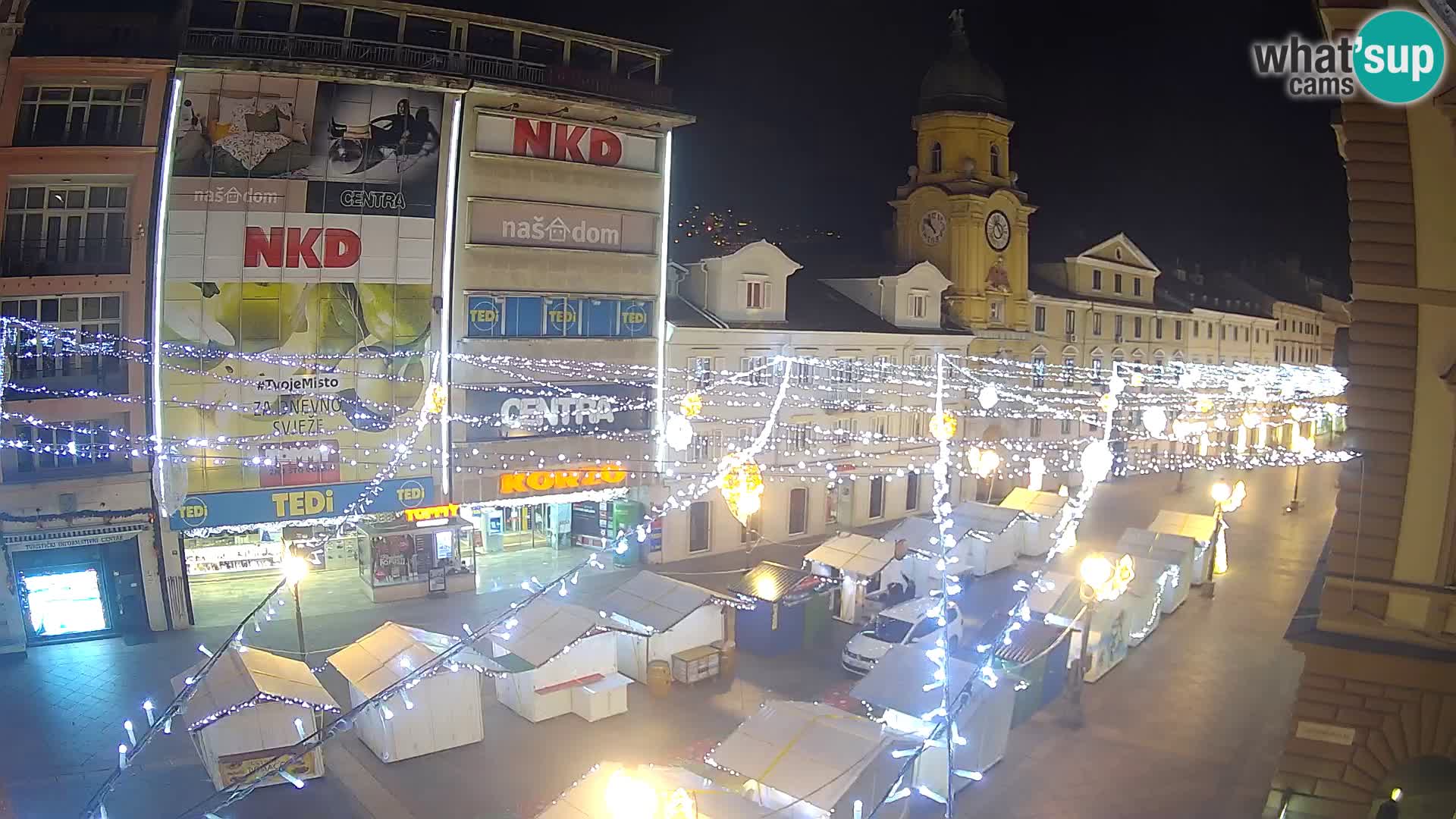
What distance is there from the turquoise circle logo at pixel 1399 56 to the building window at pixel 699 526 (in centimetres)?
2056

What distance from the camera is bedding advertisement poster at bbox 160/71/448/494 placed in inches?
816

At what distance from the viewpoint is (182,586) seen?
21.0m

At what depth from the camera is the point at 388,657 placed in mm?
15898

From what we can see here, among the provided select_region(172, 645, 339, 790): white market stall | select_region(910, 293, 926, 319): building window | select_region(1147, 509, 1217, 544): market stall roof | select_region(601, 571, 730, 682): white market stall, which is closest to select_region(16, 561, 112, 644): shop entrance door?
select_region(172, 645, 339, 790): white market stall

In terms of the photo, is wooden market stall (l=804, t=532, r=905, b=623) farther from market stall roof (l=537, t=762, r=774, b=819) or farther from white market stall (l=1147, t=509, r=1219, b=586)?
market stall roof (l=537, t=762, r=774, b=819)

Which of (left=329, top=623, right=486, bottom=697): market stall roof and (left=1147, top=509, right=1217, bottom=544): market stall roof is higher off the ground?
(left=1147, top=509, right=1217, bottom=544): market stall roof

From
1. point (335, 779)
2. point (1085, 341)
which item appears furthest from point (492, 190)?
point (1085, 341)

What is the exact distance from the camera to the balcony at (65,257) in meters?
19.4

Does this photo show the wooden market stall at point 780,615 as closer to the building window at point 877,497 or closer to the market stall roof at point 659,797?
the market stall roof at point 659,797

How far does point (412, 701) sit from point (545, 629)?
288cm

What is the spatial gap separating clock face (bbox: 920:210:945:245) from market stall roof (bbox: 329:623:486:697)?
2362 centimetres

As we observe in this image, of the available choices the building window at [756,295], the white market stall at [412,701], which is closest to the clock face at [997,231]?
the building window at [756,295]

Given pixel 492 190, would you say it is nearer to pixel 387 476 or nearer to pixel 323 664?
pixel 387 476

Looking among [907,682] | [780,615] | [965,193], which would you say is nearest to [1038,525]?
[780,615]
